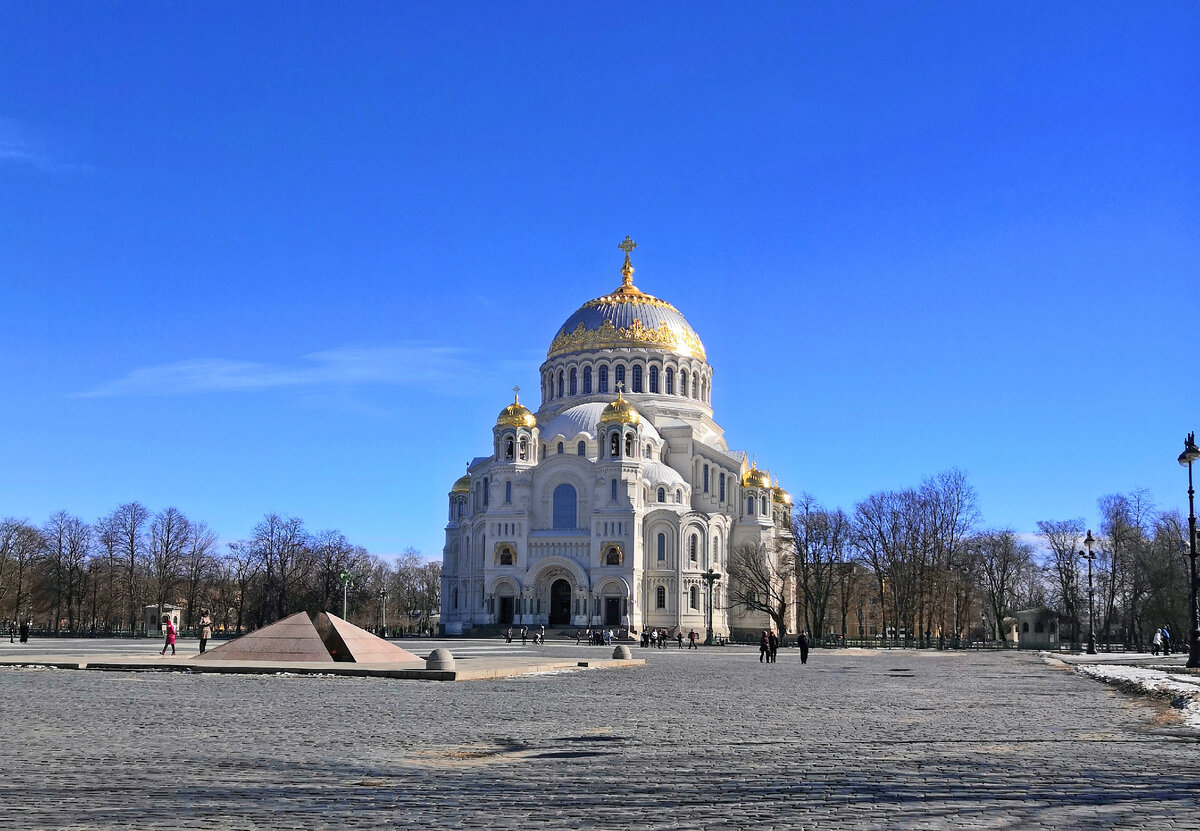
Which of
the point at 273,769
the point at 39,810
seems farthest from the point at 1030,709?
the point at 39,810

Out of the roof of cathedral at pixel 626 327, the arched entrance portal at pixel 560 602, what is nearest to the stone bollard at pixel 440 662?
the arched entrance portal at pixel 560 602

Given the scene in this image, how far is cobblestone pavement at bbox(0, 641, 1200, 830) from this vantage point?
26.1ft

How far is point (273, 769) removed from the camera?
993 centimetres

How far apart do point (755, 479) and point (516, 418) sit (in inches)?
708

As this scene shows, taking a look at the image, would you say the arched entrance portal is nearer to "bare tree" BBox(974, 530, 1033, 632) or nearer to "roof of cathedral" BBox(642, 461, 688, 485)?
"roof of cathedral" BBox(642, 461, 688, 485)

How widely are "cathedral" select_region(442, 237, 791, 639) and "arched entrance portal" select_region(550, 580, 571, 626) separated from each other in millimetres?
89

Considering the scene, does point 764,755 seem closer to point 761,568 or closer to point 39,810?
point 39,810

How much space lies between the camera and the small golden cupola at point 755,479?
83.6 meters

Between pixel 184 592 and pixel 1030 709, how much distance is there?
91.8m

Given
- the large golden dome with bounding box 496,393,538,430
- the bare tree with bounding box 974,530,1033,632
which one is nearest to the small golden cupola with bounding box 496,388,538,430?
the large golden dome with bounding box 496,393,538,430

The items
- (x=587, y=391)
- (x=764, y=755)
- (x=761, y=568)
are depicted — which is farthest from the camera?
(x=587, y=391)

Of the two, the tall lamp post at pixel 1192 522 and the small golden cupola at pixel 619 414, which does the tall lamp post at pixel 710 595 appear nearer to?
the small golden cupola at pixel 619 414

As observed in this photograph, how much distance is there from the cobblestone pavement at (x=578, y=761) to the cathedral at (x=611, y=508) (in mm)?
52023

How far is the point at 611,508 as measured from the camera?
243ft
